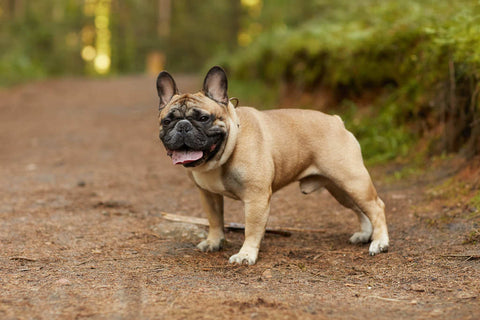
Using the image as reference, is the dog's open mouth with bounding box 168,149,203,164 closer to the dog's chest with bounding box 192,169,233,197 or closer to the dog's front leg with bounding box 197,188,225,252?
the dog's chest with bounding box 192,169,233,197

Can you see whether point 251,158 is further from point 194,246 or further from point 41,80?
point 41,80

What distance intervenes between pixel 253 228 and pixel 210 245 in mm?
652

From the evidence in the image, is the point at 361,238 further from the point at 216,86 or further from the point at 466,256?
the point at 216,86

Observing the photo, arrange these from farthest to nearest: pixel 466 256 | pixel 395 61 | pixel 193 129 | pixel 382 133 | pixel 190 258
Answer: pixel 395 61
pixel 382 133
pixel 190 258
pixel 466 256
pixel 193 129

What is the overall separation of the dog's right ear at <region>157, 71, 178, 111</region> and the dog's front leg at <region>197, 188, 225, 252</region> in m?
0.98

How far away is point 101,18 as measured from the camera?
4162cm

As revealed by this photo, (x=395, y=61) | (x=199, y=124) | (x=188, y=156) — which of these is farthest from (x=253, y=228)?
(x=395, y=61)

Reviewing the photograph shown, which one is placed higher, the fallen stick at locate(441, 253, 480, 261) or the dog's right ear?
the dog's right ear

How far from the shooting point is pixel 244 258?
459 centimetres

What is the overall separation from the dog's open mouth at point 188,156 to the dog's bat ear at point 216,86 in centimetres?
49

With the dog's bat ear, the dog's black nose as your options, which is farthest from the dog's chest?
the dog's bat ear

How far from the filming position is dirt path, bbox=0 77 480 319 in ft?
11.2

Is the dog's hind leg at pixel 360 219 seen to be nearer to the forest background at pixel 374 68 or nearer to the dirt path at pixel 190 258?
the dirt path at pixel 190 258

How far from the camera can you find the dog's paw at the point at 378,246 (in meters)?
4.93
